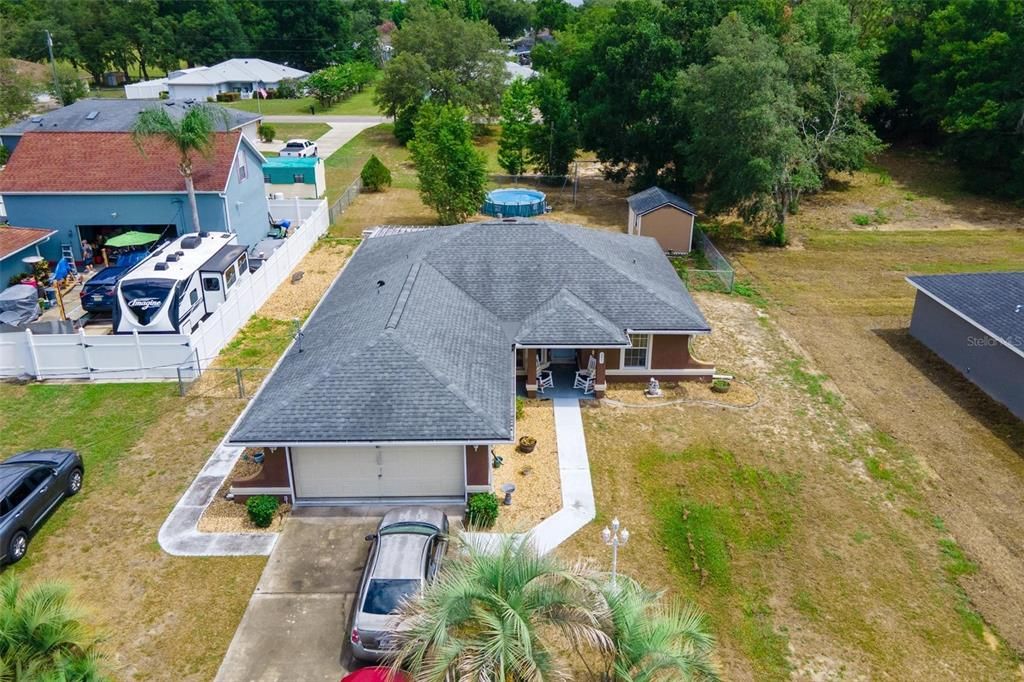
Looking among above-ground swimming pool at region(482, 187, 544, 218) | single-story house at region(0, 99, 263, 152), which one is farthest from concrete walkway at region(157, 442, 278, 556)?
→ above-ground swimming pool at region(482, 187, 544, 218)

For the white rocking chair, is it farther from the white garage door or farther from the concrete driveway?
the concrete driveway

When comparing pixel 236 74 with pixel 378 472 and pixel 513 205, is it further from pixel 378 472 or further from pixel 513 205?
pixel 378 472

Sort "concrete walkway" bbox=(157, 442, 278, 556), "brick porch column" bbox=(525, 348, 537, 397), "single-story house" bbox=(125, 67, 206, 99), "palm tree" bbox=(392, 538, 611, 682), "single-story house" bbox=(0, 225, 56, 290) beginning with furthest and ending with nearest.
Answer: "single-story house" bbox=(125, 67, 206, 99) < "single-story house" bbox=(0, 225, 56, 290) < "brick porch column" bbox=(525, 348, 537, 397) < "concrete walkway" bbox=(157, 442, 278, 556) < "palm tree" bbox=(392, 538, 611, 682)

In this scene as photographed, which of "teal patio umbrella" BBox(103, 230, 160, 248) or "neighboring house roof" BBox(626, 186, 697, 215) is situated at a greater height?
"neighboring house roof" BBox(626, 186, 697, 215)

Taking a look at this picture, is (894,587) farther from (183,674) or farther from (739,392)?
(183,674)

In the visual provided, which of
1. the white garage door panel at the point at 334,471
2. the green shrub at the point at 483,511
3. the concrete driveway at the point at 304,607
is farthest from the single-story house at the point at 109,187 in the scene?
the green shrub at the point at 483,511

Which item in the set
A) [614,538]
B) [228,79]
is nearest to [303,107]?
[228,79]

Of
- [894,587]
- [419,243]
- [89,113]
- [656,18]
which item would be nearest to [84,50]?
[89,113]
